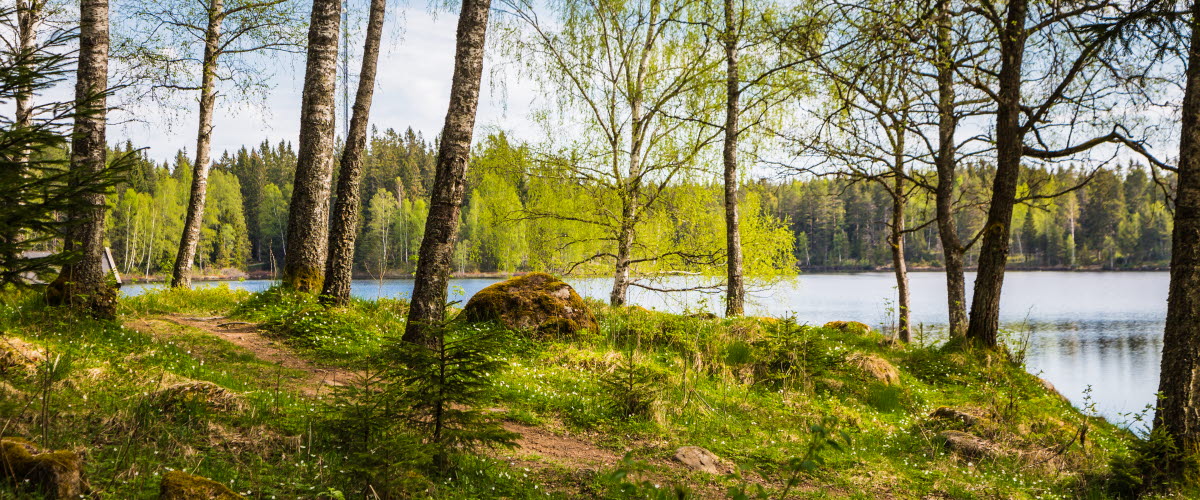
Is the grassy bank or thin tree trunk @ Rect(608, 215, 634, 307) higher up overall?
thin tree trunk @ Rect(608, 215, 634, 307)

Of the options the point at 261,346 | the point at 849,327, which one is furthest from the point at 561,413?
the point at 849,327

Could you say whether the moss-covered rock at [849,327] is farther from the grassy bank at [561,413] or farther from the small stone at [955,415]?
the small stone at [955,415]

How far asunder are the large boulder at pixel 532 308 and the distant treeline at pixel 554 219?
1711mm

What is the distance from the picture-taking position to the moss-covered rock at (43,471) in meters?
2.71

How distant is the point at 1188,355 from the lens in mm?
5227

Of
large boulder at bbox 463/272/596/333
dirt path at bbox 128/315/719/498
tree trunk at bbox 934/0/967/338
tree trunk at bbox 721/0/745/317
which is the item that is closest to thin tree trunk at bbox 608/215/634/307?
tree trunk at bbox 721/0/745/317

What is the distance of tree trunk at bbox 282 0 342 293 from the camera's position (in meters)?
9.34

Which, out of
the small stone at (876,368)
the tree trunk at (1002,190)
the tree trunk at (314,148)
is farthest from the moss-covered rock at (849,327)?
the tree trunk at (314,148)

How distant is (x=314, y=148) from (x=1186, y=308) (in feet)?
35.0

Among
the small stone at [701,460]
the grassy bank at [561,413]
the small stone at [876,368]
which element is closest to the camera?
the grassy bank at [561,413]

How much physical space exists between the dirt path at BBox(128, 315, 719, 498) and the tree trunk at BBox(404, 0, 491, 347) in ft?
3.76

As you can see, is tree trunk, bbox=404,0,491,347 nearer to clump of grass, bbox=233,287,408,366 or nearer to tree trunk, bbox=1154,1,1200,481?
clump of grass, bbox=233,287,408,366

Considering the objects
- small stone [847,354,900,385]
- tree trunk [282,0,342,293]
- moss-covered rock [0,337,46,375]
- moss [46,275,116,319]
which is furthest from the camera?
tree trunk [282,0,342,293]

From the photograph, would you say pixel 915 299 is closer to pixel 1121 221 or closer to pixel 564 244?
pixel 564 244
